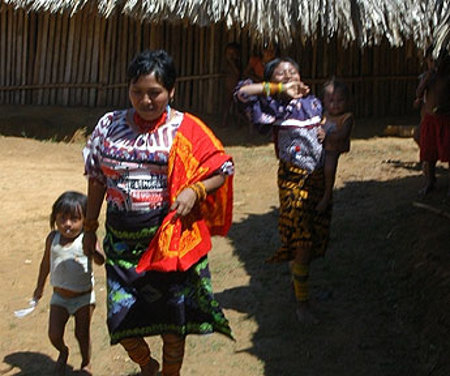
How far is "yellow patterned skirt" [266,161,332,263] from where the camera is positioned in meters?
4.46

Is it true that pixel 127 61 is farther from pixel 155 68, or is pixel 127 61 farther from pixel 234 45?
pixel 155 68

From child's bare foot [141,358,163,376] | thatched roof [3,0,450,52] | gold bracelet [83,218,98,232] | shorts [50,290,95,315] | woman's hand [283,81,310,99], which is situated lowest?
child's bare foot [141,358,163,376]

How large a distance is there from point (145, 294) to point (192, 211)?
437 mm

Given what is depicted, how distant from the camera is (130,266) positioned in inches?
135

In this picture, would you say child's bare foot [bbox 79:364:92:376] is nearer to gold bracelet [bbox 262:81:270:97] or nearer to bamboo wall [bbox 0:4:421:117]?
gold bracelet [bbox 262:81:270:97]

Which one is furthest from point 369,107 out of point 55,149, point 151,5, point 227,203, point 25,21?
point 227,203

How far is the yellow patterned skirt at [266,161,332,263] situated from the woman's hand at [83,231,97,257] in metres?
1.31

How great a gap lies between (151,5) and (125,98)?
2520mm

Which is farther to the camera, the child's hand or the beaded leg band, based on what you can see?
the beaded leg band

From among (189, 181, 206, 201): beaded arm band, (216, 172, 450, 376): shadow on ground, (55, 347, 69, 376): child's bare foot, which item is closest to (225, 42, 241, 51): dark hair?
(216, 172, 450, 376): shadow on ground

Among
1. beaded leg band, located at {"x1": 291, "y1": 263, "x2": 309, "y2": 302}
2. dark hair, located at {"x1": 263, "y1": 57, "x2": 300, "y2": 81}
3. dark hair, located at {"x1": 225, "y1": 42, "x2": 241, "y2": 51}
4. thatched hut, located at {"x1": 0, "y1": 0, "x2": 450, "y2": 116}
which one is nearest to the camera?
dark hair, located at {"x1": 263, "y1": 57, "x2": 300, "y2": 81}

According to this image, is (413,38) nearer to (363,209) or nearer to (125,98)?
(363,209)

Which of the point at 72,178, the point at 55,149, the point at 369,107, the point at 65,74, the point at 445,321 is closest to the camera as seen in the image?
the point at 445,321

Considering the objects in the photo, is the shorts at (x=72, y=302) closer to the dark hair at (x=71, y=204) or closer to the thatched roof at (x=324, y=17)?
the dark hair at (x=71, y=204)
